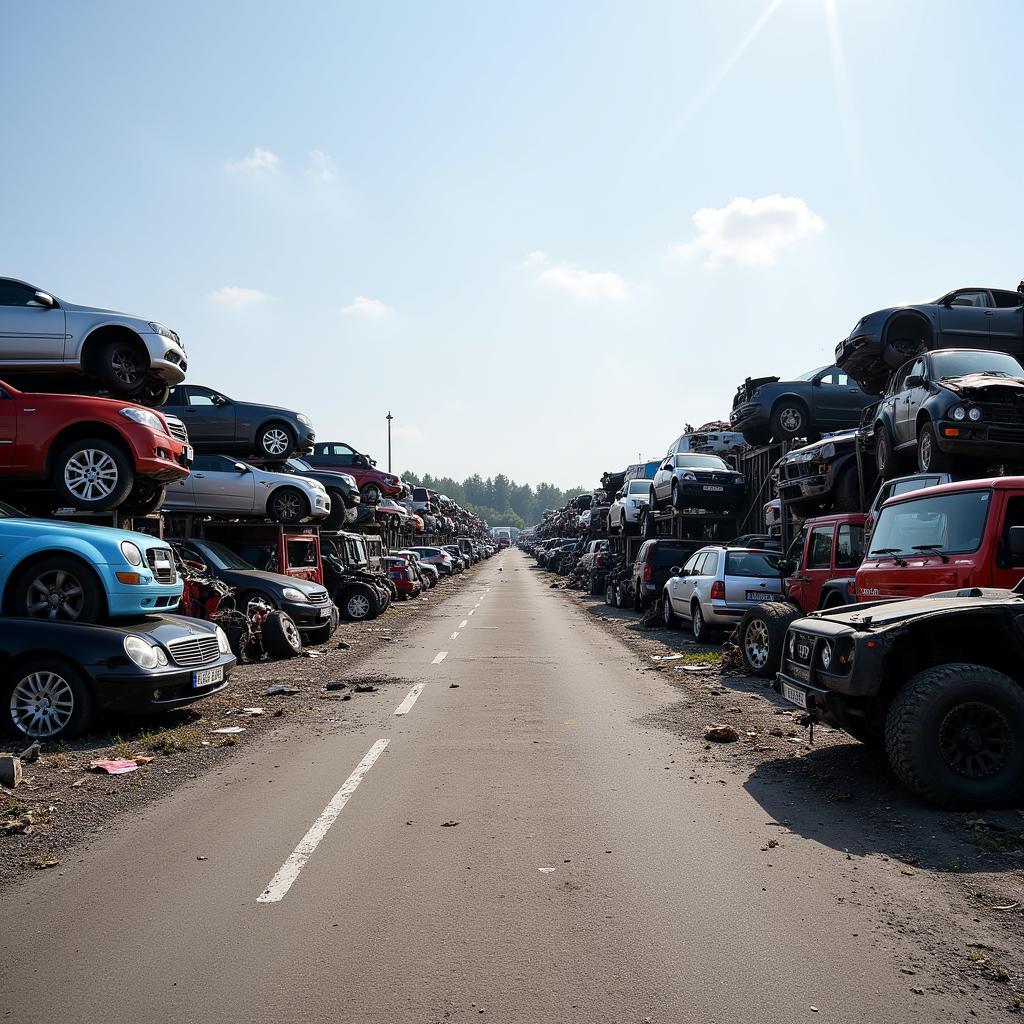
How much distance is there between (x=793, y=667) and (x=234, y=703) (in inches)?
251

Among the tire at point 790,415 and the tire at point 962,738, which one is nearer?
the tire at point 962,738

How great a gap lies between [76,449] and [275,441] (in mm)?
8659

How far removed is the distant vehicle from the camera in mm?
11656

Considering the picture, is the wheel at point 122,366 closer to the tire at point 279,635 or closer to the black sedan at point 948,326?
the tire at point 279,635

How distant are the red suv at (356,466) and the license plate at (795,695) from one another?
80.1ft

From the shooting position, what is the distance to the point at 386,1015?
335 centimetres

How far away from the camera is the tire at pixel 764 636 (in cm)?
1145

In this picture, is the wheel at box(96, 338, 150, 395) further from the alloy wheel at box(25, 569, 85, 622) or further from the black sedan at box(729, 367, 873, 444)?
the black sedan at box(729, 367, 873, 444)

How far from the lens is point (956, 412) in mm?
10672

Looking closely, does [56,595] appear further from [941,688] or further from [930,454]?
[930,454]

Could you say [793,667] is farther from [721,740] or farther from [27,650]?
[27,650]

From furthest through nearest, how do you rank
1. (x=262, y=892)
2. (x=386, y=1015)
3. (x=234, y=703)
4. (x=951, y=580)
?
(x=234, y=703) → (x=951, y=580) → (x=262, y=892) → (x=386, y=1015)

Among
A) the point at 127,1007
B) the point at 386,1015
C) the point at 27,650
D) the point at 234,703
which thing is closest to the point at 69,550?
the point at 27,650

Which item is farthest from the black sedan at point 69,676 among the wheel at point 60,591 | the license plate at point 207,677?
the wheel at point 60,591
